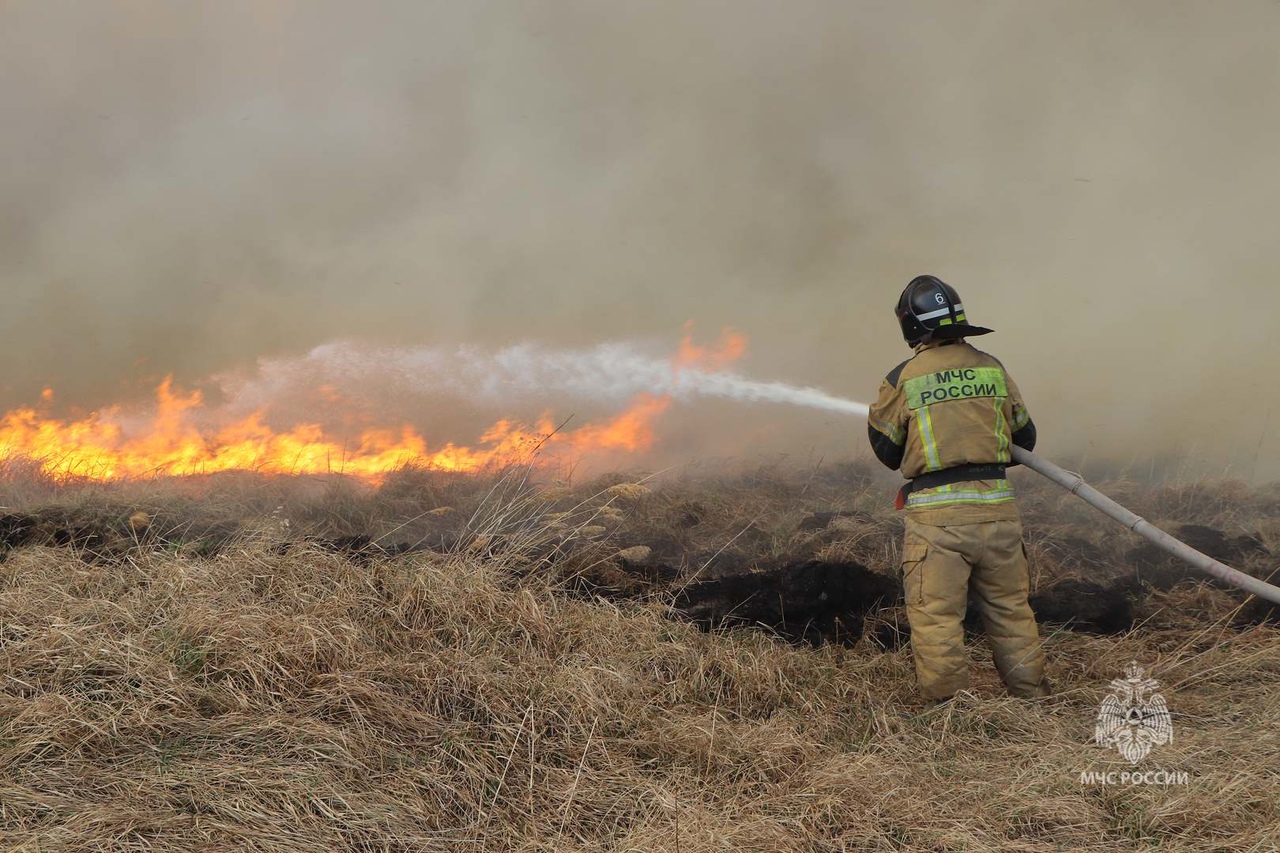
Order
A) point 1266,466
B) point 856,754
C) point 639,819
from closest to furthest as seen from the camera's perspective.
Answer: point 639,819 < point 856,754 < point 1266,466

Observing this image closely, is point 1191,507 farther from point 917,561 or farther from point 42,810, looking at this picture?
point 42,810

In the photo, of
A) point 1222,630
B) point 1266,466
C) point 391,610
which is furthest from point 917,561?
point 1266,466

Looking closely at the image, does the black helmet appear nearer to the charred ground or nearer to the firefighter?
the firefighter

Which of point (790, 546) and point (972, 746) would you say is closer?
point (972, 746)

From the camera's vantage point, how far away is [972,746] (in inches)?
172

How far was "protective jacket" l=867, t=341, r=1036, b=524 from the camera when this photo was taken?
16.0 ft

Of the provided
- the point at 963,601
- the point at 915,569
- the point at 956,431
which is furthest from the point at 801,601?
the point at 956,431

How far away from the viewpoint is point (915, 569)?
493cm

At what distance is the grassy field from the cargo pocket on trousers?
2.11 ft

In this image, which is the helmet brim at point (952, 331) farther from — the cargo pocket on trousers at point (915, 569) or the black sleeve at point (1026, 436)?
the cargo pocket on trousers at point (915, 569)

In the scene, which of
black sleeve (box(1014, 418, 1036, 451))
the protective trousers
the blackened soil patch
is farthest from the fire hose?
the blackened soil patch

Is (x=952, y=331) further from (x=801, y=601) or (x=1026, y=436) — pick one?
(x=801, y=601)

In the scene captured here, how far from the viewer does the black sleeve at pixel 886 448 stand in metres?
5.19

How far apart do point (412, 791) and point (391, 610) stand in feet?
5.39
